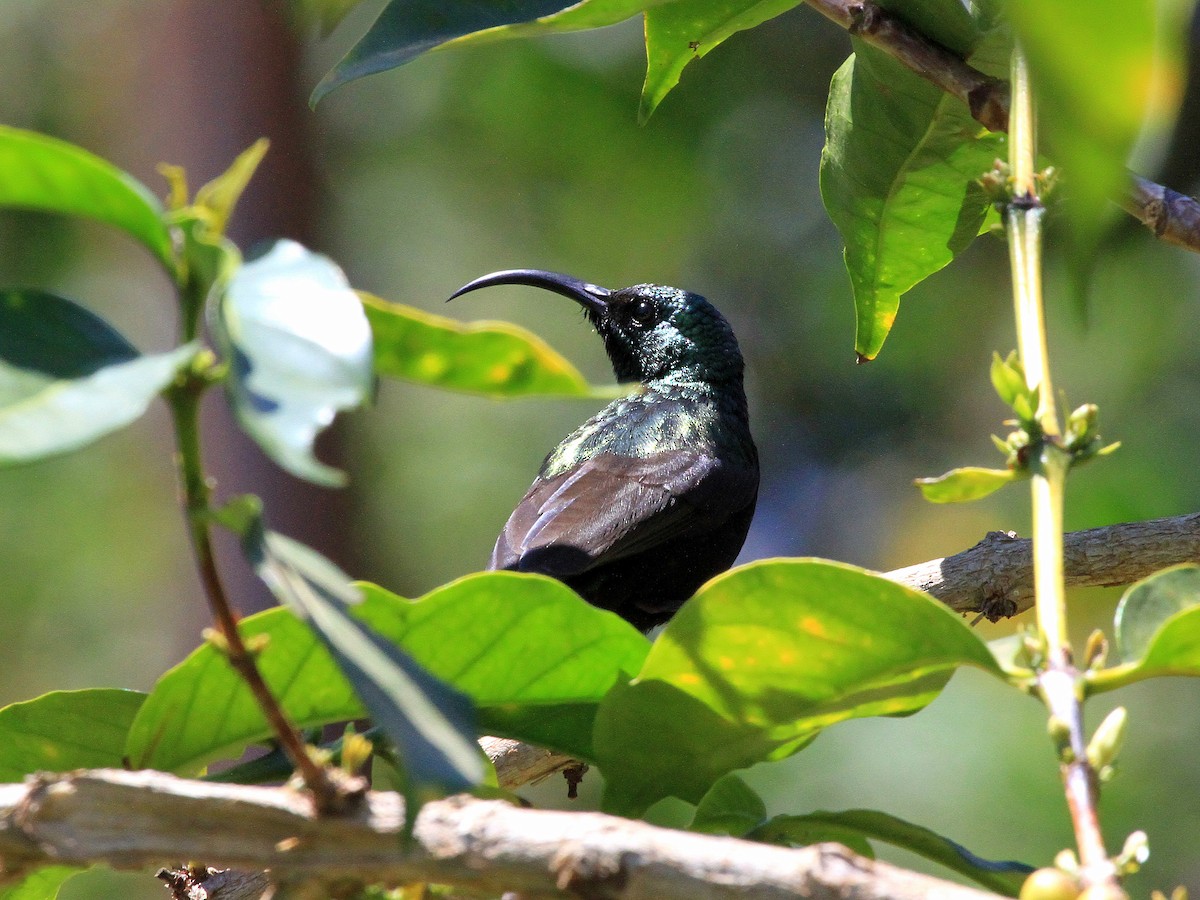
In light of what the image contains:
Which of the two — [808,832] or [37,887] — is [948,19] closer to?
[808,832]

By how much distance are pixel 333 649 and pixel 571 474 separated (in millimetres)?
2951

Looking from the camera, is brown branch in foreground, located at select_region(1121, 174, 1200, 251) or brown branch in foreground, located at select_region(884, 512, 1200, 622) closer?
brown branch in foreground, located at select_region(1121, 174, 1200, 251)

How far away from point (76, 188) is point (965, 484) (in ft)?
2.41

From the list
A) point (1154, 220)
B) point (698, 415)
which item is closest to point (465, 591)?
point (1154, 220)

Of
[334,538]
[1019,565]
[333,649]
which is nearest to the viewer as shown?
[333,649]

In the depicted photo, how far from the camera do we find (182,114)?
731 centimetres

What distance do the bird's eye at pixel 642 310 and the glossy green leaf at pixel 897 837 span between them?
333cm

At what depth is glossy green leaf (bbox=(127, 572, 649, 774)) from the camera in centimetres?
113

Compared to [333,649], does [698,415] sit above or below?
above

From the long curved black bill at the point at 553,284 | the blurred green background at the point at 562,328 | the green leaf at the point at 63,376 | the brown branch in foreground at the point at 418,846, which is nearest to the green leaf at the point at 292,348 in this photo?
the green leaf at the point at 63,376

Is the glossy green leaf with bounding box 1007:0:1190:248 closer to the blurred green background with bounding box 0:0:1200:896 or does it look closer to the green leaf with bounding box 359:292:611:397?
the green leaf with bounding box 359:292:611:397

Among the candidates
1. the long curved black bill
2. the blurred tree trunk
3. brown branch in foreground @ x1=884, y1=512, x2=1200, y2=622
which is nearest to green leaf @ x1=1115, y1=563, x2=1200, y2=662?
brown branch in foreground @ x1=884, y1=512, x2=1200, y2=622

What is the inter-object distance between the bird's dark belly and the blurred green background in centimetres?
249

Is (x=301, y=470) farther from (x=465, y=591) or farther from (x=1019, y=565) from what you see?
(x=1019, y=565)
